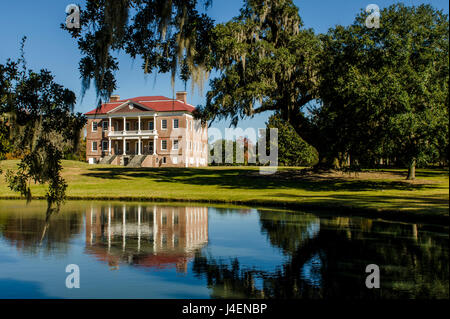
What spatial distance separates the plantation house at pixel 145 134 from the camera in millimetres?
63500

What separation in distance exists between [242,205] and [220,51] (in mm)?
10628

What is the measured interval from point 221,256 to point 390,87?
17.6 m

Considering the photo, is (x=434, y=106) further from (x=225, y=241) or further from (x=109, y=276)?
(x=109, y=276)

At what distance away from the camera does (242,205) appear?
2175 cm

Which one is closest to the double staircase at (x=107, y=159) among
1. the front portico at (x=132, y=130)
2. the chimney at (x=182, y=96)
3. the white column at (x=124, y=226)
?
the front portico at (x=132, y=130)

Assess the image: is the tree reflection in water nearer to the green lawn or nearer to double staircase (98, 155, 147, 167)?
the green lawn

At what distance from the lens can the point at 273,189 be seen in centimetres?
2973

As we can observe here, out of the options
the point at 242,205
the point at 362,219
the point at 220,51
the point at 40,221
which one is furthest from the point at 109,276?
the point at 220,51

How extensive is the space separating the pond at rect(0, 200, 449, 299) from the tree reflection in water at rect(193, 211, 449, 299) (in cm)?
2

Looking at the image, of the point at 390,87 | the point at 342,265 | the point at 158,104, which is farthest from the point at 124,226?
the point at 158,104

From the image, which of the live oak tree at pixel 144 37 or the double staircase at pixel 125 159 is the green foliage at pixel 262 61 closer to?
the live oak tree at pixel 144 37

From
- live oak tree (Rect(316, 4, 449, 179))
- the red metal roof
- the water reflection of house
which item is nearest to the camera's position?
the water reflection of house

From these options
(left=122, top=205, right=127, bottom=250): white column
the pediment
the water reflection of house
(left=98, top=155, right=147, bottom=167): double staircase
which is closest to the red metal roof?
the pediment

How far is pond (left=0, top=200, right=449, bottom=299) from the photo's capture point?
8484 millimetres
